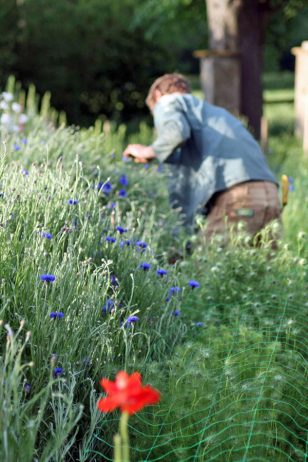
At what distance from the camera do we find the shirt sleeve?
5.16 m

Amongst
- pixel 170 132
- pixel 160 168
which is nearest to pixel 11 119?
pixel 160 168

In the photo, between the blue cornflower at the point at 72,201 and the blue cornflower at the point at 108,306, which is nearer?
the blue cornflower at the point at 108,306

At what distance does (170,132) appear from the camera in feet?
17.0

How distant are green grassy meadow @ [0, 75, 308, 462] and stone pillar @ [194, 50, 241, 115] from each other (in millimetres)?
5707

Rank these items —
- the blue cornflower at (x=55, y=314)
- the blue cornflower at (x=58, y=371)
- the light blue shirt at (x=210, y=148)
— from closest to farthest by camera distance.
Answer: the blue cornflower at (x=58, y=371) < the blue cornflower at (x=55, y=314) < the light blue shirt at (x=210, y=148)

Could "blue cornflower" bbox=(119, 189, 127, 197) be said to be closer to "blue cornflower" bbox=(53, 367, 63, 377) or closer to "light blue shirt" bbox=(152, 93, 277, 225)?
"light blue shirt" bbox=(152, 93, 277, 225)

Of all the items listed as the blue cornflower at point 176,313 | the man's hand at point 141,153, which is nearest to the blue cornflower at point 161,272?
the blue cornflower at point 176,313

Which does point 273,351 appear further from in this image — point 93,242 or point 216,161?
point 216,161

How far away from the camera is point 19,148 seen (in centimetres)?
562

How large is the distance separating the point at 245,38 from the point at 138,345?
8160 millimetres

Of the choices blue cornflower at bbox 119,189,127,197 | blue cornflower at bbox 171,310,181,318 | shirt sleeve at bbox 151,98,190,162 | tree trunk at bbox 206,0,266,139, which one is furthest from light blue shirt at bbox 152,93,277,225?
tree trunk at bbox 206,0,266,139

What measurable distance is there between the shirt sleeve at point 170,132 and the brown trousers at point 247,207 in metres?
0.49

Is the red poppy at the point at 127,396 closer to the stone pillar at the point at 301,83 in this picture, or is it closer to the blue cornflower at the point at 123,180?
the blue cornflower at the point at 123,180

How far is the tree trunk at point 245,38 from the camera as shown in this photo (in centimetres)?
1077
